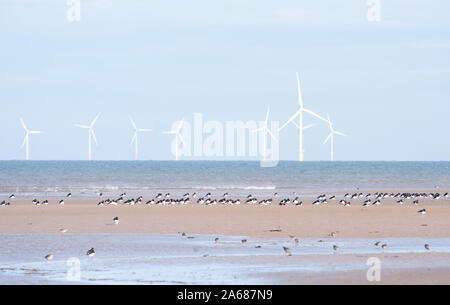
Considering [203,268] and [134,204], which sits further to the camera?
[134,204]

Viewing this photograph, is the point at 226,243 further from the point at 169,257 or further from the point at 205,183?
the point at 205,183

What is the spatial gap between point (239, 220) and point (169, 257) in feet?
39.5

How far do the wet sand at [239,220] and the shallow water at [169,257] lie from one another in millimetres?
2174

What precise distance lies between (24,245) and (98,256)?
3513mm

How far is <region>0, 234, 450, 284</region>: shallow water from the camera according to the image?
54.3 feet

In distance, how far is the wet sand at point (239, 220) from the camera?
2731cm

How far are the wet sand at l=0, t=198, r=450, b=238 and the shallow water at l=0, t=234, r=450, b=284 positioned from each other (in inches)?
85.6

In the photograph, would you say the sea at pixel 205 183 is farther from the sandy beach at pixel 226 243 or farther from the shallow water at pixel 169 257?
the shallow water at pixel 169 257

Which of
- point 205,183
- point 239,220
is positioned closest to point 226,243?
point 239,220

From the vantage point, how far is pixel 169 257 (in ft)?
65.4

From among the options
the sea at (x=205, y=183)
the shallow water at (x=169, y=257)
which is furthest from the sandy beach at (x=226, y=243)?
the sea at (x=205, y=183)
